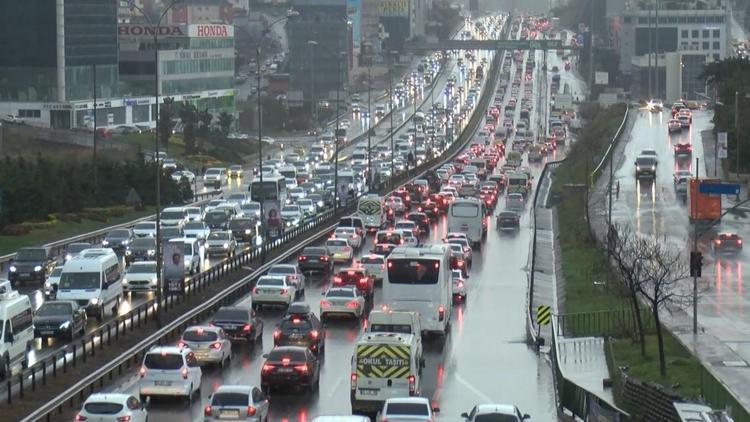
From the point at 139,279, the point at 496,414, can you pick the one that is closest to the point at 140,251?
the point at 139,279

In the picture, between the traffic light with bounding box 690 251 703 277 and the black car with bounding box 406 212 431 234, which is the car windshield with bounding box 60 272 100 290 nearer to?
the traffic light with bounding box 690 251 703 277

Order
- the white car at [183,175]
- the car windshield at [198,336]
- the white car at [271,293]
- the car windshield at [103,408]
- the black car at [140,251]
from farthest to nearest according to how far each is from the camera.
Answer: the white car at [183,175], the black car at [140,251], the white car at [271,293], the car windshield at [198,336], the car windshield at [103,408]

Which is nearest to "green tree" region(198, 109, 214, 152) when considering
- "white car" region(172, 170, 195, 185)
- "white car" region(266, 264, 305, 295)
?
"white car" region(172, 170, 195, 185)

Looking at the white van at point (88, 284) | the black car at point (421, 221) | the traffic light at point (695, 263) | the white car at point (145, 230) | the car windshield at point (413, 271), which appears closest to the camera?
the traffic light at point (695, 263)

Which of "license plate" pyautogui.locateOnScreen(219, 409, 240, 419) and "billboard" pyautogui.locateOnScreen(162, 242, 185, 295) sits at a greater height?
"billboard" pyautogui.locateOnScreen(162, 242, 185, 295)

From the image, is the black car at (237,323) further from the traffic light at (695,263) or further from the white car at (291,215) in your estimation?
the white car at (291,215)

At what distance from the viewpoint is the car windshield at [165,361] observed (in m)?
38.5

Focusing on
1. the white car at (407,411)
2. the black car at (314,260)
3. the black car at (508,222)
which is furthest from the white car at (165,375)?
the black car at (508,222)

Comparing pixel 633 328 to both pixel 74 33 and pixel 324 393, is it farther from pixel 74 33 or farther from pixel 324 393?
pixel 74 33

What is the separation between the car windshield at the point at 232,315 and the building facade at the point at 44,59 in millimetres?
96564

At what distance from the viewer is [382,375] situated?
123 feet

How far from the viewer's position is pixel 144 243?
68.2 m

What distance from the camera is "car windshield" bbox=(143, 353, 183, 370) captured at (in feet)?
126

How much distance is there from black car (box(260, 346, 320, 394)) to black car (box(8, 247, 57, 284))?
23651 mm
